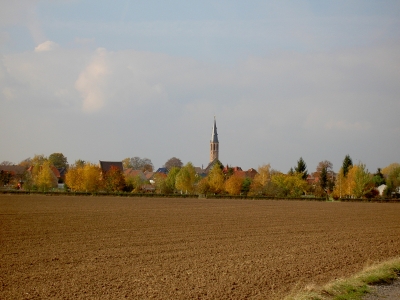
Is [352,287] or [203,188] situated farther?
[203,188]

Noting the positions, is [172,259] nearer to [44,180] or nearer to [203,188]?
[203,188]

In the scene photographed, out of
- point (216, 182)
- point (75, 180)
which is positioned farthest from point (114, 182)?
point (216, 182)

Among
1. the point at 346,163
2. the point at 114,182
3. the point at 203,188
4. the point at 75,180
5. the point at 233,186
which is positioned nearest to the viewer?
the point at 114,182

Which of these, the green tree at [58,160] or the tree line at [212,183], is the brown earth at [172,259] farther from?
the green tree at [58,160]

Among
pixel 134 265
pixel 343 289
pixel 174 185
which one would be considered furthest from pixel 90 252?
pixel 174 185

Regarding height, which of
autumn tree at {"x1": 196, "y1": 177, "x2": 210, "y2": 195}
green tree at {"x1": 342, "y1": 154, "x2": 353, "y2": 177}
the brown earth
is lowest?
the brown earth

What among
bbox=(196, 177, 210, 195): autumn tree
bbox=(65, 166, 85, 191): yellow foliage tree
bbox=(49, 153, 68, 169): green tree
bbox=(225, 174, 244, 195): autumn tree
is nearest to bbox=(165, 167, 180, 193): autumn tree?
bbox=(196, 177, 210, 195): autumn tree

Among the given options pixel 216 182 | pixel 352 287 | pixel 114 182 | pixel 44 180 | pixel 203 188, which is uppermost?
pixel 216 182

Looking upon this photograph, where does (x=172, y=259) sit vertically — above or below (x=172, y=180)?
below

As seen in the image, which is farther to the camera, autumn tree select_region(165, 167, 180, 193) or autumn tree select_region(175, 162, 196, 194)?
autumn tree select_region(165, 167, 180, 193)

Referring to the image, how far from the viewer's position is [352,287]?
13953mm

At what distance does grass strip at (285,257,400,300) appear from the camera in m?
12.7

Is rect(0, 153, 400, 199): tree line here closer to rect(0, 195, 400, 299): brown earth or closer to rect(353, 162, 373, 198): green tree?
rect(353, 162, 373, 198): green tree

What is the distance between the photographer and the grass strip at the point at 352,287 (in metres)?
12.7
